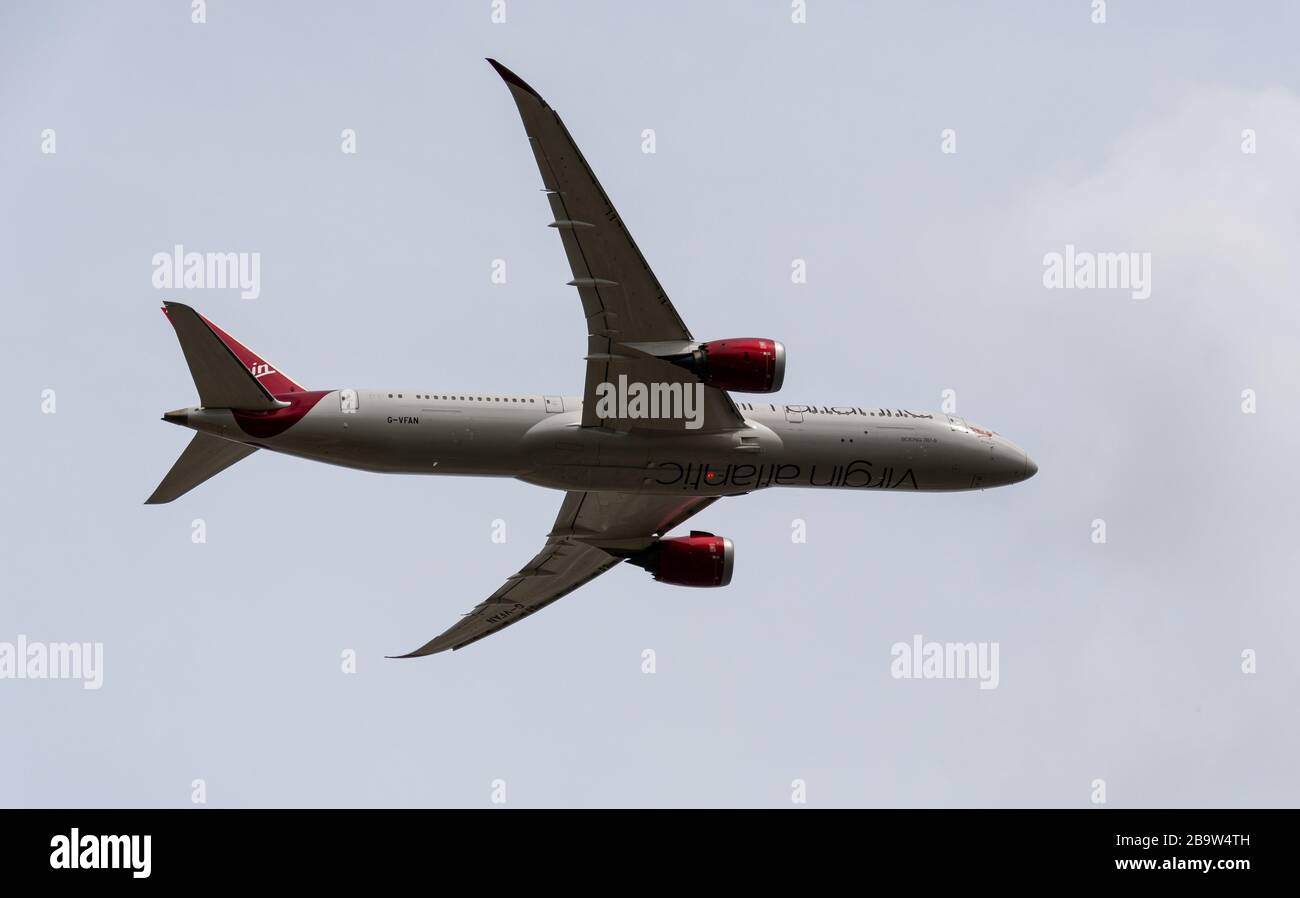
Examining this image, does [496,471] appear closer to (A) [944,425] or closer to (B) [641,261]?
(B) [641,261]

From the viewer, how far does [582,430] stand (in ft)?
139

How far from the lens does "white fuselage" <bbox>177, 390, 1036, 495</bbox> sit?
41156 millimetres

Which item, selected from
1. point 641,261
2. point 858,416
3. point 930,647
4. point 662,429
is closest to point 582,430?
point 662,429

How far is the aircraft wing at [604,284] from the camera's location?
37844mm

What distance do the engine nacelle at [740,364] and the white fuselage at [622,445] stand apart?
6.12 ft

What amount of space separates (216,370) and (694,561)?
14.4 m

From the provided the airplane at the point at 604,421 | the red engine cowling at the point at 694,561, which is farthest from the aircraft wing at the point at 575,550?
the airplane at the point at 604,421

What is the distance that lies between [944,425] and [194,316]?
64.3 ft

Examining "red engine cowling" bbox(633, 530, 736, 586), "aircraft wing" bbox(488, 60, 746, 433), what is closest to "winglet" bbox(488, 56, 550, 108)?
"aircraft wing" bbox(488, 60, 746, 433)

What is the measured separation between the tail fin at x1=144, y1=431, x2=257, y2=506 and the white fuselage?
41.9 inches

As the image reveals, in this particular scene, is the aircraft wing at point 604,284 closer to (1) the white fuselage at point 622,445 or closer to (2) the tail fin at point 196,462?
(1) the white fuselage at point 622,445

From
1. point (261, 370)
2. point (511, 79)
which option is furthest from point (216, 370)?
point (511, 79)

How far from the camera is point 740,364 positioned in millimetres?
41594
